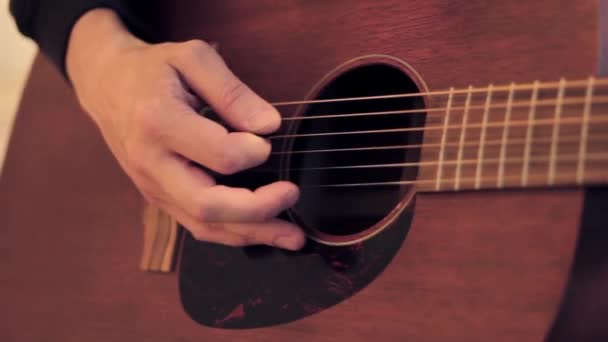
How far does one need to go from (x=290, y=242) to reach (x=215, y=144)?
139 mm

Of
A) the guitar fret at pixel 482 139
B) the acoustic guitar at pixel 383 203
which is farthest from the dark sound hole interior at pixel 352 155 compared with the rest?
the guitar fret at pixel 482 139

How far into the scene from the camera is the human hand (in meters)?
0.62

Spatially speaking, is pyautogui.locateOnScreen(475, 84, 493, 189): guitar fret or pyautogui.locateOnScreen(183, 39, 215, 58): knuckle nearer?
pyautogui.locateOnScreen(475, 84, 493, 189): guitar fret

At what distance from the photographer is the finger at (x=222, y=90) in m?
0.64

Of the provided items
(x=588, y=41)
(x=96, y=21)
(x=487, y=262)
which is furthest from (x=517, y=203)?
(x=96, y=21)

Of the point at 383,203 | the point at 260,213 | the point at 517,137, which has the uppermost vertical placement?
the point at 517,137

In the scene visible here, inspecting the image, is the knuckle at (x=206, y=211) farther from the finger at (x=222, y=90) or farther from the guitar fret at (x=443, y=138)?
the guitar fret at (x=443, y=138)

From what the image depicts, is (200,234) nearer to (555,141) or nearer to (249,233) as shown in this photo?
(249,233)

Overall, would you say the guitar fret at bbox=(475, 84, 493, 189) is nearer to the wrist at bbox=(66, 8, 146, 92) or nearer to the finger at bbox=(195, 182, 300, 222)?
the finger at bbox=(195, 182, 300, 222)

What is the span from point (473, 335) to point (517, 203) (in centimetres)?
13

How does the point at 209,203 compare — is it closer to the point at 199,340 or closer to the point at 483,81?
the point at 199,340

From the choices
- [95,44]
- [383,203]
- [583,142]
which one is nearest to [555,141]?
[583,142]

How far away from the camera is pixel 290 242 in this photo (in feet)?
2.09

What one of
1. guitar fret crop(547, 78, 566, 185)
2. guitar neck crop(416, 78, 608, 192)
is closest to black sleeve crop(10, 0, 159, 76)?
guitar neck crop(416, 78, 608, 192)
